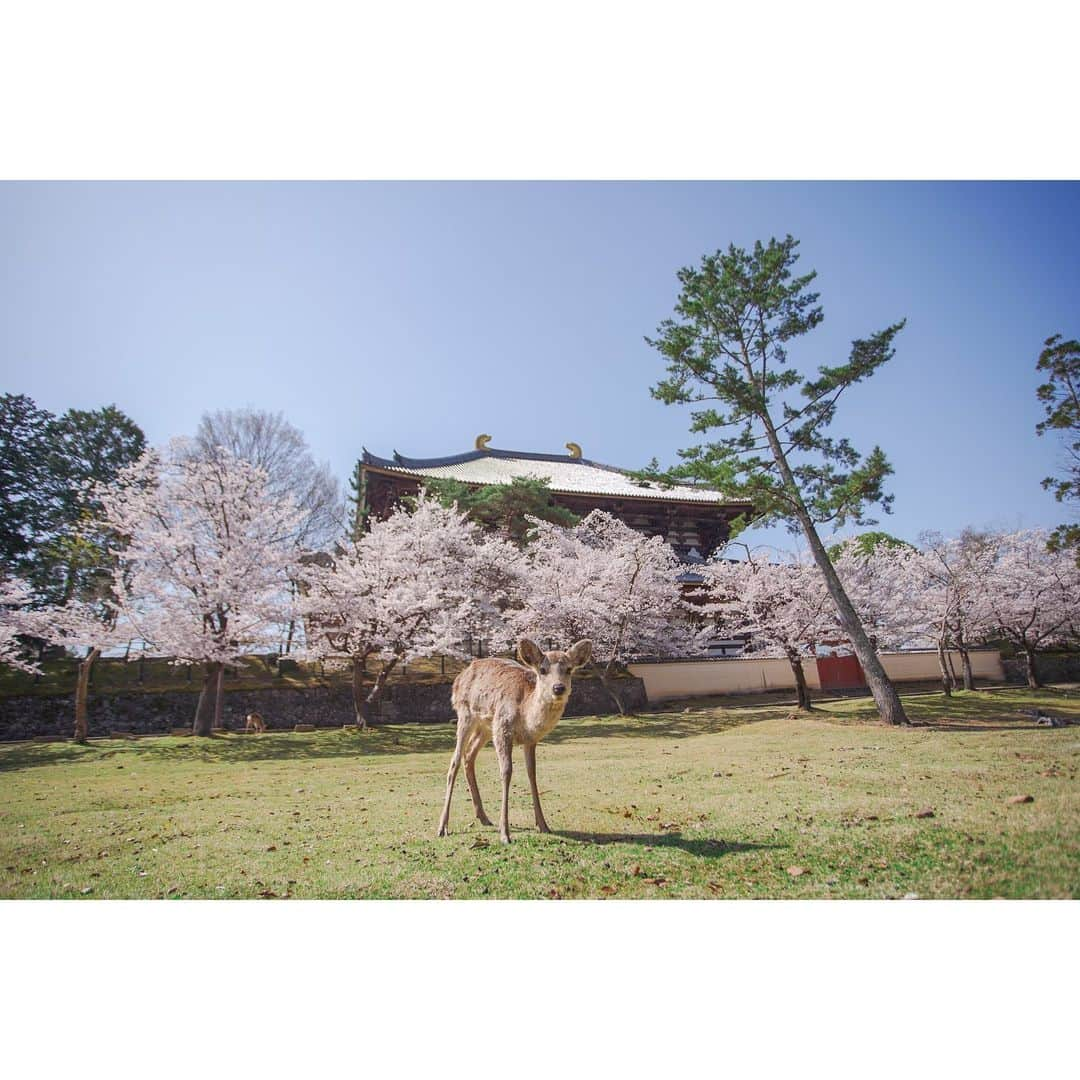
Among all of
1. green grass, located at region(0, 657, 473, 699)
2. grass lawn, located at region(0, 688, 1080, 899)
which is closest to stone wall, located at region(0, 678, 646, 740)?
green grass, located at region(0, 657, 473, 699)

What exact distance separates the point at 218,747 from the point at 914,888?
8427mm

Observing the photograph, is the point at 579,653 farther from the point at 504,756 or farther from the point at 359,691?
the point at 359,691

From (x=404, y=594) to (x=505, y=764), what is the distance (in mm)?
7411

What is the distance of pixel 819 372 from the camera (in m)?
7.46

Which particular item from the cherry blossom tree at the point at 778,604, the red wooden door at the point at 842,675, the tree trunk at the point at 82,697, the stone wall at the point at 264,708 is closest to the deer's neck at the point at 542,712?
the stone wall at the point at 264,708

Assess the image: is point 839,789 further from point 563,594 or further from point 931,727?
point 563,594

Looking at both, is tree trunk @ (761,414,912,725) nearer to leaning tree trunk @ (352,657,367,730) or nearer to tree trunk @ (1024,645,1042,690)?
tree trunk @ (1024,645,1042,690)

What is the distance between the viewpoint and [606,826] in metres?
3.38

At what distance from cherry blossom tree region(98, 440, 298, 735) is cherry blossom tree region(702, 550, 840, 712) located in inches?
340

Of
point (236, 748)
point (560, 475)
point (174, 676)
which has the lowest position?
point (236, 748)

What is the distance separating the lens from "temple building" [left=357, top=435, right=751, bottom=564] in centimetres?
1146

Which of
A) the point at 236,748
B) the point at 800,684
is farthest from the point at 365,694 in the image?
the point at 800,684

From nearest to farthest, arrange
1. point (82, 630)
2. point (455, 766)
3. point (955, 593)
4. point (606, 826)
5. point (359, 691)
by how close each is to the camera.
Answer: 1. point (606, 826)
2. point (455, 766)
3. point (82, 630)
4. point (359, 691)
5. point (955, 593)

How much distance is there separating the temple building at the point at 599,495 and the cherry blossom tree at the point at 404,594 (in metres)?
1.22
